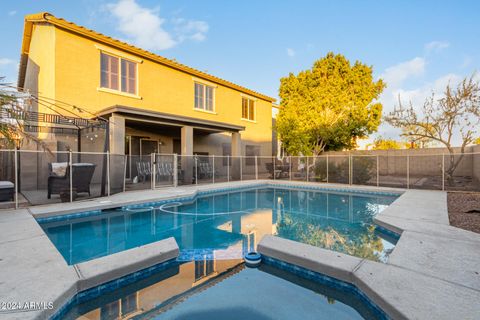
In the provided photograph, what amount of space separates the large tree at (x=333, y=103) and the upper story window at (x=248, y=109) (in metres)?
3.14

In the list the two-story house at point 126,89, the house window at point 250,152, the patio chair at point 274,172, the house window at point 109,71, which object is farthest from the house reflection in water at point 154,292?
the house window at point 250,152

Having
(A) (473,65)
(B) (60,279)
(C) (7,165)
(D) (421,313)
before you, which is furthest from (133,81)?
(A) (473,65)

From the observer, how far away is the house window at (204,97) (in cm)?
1507

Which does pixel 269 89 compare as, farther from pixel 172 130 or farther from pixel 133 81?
pixel 133 81

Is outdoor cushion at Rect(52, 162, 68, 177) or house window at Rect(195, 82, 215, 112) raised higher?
house window at Rect(195, 82, 215, 112)

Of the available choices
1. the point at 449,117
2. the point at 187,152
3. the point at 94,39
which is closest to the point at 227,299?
the point at 187,152

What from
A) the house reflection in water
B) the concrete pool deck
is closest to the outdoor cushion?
the concrete pool deck

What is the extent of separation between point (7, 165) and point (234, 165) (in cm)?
1036

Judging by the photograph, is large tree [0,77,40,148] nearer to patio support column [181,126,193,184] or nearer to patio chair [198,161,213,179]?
patio support column [181,126,193,184]

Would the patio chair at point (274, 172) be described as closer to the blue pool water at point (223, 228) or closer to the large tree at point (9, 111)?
the blue pool water at point (223, 228)

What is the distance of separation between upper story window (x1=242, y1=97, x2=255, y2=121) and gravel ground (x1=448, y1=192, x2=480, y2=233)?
13.2 meters

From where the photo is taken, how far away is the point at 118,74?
37.1 ft

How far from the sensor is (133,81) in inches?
468

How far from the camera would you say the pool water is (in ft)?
8.79
